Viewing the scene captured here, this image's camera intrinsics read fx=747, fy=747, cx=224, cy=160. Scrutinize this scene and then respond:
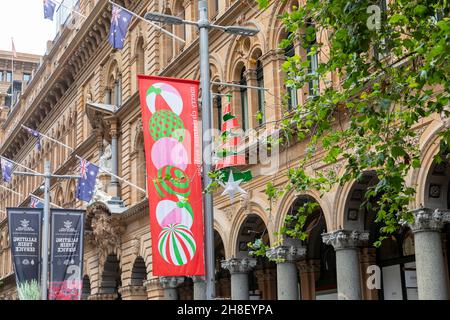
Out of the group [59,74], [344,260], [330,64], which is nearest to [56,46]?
[59,74]

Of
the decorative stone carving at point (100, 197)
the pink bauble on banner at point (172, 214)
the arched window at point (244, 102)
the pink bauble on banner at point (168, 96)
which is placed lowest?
the pink bauble on banner at point (172, 214)

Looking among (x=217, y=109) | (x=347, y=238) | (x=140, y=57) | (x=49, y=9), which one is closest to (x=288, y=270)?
(x=347, y=238)

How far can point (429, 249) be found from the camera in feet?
54.4

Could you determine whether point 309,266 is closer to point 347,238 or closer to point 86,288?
point 347,238

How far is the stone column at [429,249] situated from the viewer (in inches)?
645

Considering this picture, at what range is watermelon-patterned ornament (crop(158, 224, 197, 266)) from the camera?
14.9m

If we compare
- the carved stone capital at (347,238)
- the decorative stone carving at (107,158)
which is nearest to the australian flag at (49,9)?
the decorative stone carving at (107,158)

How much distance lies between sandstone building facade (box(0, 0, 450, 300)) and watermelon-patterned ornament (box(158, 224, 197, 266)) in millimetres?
3204

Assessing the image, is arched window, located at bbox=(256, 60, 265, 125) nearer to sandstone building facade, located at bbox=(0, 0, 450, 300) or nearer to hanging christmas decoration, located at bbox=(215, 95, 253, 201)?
sandstone building facade, located at bbox=(0, 0, 450, 300)

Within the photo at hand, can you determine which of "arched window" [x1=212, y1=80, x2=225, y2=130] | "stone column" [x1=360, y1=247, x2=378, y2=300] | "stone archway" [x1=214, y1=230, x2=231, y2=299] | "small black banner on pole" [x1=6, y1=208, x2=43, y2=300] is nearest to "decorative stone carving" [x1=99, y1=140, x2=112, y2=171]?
"small black banner on pole" [x1=6, y1=208, x2=43, y2=300]

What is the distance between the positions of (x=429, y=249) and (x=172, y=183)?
5.89m

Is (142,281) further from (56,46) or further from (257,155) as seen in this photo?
(56,46)

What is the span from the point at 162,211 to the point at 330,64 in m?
6.65

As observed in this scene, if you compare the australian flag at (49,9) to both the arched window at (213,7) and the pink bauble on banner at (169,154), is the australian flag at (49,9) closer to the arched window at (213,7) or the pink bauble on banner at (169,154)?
the arched window at (213,7)
